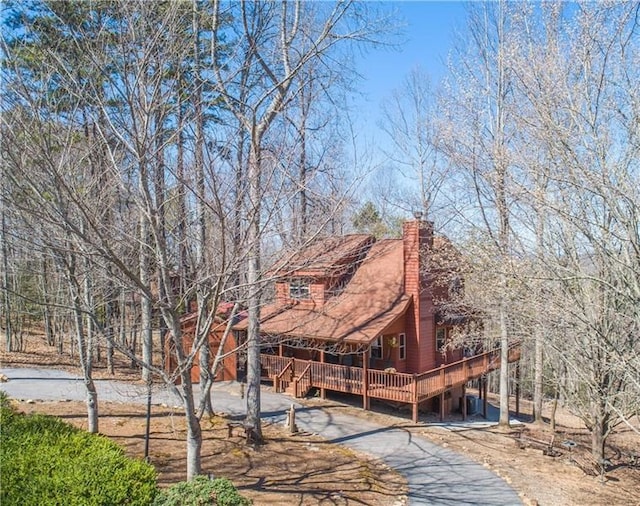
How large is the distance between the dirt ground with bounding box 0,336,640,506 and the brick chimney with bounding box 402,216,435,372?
9.86 ft

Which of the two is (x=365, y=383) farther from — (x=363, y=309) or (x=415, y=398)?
(x=363, y=309)

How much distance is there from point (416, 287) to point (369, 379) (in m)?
3.63

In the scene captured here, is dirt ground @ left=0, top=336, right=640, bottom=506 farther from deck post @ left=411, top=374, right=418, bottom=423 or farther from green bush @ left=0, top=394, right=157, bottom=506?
green bush @ left=0, top=394, right=157, bottom=506

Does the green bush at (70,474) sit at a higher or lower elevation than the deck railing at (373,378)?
higher

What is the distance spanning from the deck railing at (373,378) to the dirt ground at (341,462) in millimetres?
895

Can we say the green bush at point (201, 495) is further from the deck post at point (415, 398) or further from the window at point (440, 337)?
the window at point (440, 337)

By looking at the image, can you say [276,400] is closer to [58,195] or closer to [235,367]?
[235,367]

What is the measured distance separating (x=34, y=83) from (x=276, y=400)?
460 inches

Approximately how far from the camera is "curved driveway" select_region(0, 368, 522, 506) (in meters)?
8.64

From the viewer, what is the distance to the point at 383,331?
1541cm

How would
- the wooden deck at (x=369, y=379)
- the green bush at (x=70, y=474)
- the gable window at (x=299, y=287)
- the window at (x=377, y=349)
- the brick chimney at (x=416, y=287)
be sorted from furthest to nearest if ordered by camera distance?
the window at (x=377, y=349), the brick chimney at (x=416, y=287), the wooden deck at (x=369, y=379), the gable window at (x=299, y=287), the green bush at (x=70, y=474)

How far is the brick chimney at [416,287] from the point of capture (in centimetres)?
1686

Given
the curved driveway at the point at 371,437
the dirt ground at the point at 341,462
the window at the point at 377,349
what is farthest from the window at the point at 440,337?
the curved driveway at the point at 371,437

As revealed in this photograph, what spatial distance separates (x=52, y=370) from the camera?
17.7 metres
